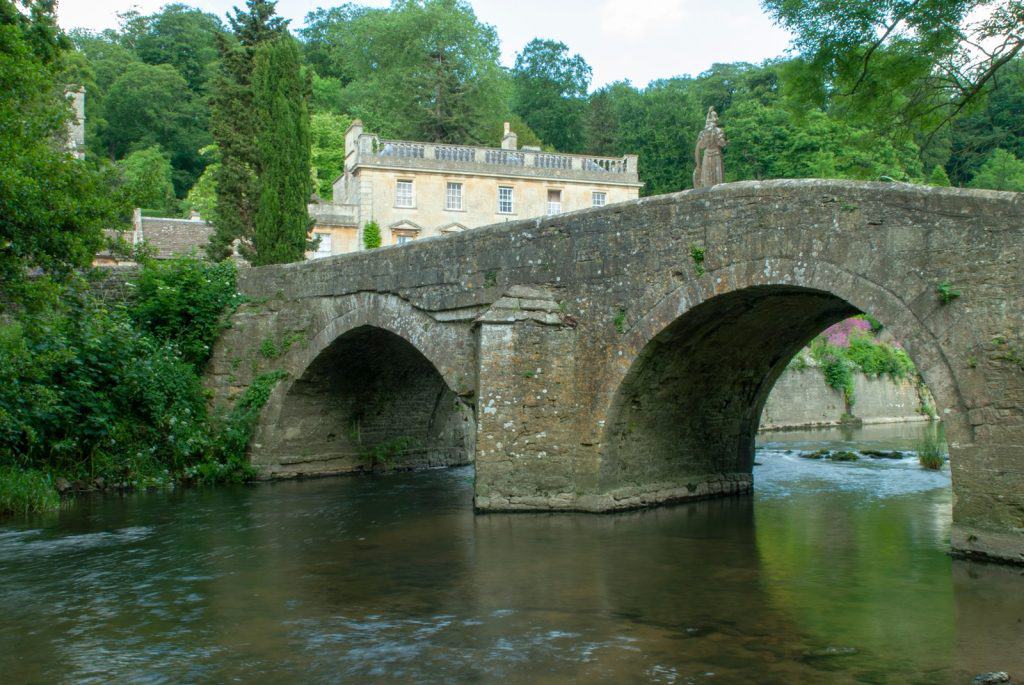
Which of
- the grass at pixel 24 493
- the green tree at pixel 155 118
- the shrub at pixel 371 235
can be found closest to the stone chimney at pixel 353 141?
the shrub at pixel 371 235

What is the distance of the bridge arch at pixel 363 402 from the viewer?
48.5 ft

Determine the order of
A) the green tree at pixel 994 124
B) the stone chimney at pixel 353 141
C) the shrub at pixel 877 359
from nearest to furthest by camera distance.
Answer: the green tree at pixel 994 124 → the shrub at pixel 877 359 → the stone chimney at pixel 353 141

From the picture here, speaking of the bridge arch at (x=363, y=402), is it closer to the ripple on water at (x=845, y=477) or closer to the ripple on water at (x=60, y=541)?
the ripple on water at (x=60, y=541)

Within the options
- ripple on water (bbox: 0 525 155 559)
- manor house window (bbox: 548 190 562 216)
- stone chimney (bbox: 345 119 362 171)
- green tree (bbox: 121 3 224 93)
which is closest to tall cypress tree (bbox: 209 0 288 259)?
stone chimney (bbox: 345 119 362 171)

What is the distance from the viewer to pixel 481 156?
36.6m

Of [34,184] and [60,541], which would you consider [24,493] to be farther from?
[34,184]

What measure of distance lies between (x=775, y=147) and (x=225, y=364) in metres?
30.0

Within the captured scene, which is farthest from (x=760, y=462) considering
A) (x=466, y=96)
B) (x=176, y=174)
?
(x=176, y=174)

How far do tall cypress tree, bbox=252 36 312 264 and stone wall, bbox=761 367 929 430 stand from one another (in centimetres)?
1320

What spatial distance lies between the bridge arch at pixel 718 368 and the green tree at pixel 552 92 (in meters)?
41.7

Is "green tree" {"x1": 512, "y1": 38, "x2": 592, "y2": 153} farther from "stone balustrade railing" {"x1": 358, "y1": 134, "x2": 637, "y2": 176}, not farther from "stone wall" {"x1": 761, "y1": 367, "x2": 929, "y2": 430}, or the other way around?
"stone wall" {"x1": 761, "y1": 367, "x2": 929, "y2": 430}

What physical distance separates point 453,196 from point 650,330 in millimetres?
26321

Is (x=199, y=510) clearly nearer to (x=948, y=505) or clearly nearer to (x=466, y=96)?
(x=948, y=505)

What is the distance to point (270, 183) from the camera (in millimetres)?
22750
